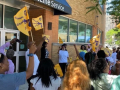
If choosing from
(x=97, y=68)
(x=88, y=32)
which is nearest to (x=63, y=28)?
(x=88, y=32)

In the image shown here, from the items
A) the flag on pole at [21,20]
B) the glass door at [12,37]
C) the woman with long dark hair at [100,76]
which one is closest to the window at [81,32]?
the glass door at [12,37]

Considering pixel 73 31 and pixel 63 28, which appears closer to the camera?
pixel 63 28

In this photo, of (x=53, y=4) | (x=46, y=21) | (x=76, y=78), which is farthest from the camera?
(x=46, y=21)

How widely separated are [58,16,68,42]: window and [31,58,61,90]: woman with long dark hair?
758 centimetres

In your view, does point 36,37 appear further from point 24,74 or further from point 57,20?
point 24,74

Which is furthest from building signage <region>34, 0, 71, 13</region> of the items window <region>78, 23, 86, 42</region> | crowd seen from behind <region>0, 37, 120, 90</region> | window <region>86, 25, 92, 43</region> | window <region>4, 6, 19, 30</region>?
window <region>86, 25, 92, 43</region>

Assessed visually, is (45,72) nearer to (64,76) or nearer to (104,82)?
(64,76)

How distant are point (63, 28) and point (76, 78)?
878 centimetres

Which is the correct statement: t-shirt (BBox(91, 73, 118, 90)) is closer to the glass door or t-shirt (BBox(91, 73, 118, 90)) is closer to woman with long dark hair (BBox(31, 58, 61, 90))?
woman with long dark hair (BBox(31, 58, 61, 90))

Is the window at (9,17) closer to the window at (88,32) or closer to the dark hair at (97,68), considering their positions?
the dark hair at (97,68)

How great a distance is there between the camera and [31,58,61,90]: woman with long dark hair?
9.46 ft

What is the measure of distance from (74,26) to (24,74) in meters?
10.4

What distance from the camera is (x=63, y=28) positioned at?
36.1 ft

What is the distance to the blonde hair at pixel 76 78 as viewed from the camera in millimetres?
2340
